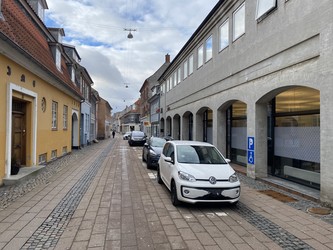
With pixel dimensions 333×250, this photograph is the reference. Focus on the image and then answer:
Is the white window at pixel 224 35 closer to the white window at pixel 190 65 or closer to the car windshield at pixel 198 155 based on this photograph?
the white window at pixel 190 65

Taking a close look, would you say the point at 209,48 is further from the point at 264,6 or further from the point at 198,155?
the point at 198,155

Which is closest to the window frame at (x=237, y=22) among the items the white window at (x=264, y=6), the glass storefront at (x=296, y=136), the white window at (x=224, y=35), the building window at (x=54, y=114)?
the white window at (x=224, y=35)

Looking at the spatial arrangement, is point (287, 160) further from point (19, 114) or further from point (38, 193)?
point (19, 114)

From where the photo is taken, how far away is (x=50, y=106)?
43.1 feet

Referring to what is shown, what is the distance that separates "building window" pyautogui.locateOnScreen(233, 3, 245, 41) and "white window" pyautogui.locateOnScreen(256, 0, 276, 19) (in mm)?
1252

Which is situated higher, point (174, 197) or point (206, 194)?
point (206, 194)

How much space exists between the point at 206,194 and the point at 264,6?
6.54 meters

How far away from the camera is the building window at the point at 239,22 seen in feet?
35.4

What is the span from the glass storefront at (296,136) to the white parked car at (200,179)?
261cm

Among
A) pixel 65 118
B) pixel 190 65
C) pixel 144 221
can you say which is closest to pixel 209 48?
pixel 190 65

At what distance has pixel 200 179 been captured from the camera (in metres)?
6.12

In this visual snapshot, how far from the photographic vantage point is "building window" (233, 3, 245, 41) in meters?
10.8

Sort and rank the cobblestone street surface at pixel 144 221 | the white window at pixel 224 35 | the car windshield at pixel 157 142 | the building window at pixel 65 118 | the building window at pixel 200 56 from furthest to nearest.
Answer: the building window at pixel 65 118 → the building window at pixel 200 56 → the car windshield at pixel 157 142 → the white window at pixel 224 35 → the cobblestone street surface at pixel 144 221

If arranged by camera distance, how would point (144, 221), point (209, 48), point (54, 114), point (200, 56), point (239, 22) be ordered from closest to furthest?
point (144, 221) < point (239, 22) < point (54, 114) < point (209, 48) < point (200, 56)
